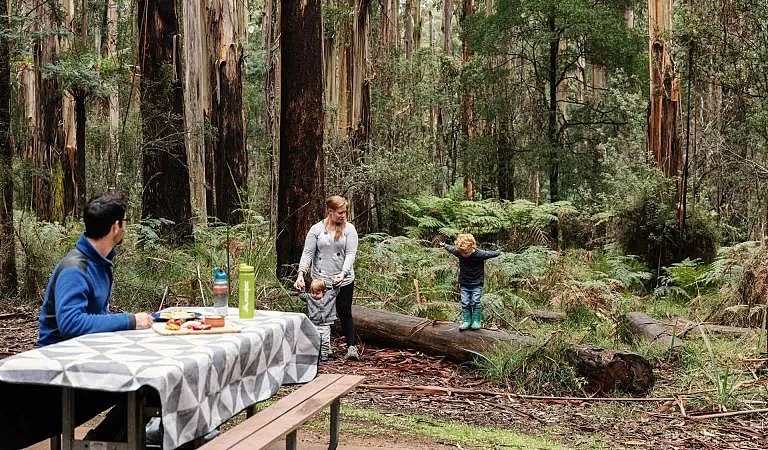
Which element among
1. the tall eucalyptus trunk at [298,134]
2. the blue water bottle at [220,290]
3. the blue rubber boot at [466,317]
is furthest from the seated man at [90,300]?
the tall eucalyptus trunk at [298,134]

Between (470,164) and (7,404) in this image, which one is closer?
(7,404)

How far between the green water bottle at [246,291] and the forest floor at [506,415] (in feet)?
3.69

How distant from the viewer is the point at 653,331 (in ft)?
33.4

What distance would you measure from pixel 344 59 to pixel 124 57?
812cm

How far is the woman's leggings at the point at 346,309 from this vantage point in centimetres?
911

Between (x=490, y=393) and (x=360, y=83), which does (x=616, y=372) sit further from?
(x=360, y=83)

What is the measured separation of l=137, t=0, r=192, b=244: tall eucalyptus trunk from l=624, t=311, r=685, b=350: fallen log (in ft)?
24.2

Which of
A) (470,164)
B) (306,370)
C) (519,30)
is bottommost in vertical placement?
(306,370)

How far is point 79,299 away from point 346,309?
5.03 m

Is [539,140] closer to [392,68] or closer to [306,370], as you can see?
[392,68]

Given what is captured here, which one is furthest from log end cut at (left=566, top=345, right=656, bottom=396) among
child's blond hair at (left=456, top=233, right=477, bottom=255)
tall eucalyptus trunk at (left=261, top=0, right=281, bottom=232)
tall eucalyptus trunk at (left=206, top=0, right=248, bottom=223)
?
tall eucalyptus trunk at (left=206, top=0, right=248, bottom=223)

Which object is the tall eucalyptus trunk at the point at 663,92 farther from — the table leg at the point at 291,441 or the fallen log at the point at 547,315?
the table leg at the point at 291,441

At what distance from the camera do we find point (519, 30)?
2269 centimetres

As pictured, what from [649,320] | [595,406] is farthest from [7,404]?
[649,320]
